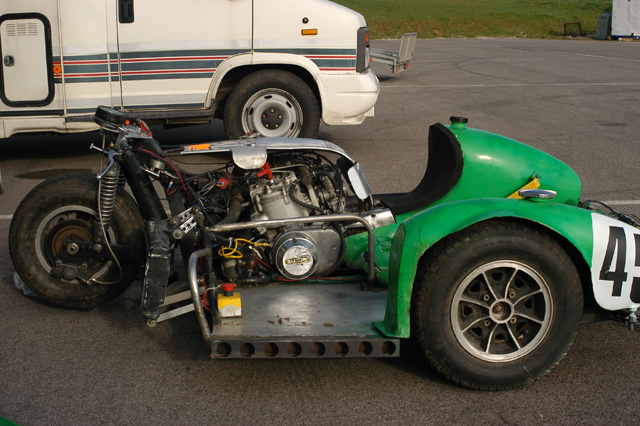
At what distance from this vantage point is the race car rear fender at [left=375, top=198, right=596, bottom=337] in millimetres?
3615

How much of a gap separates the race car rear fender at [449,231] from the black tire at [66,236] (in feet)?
6.09

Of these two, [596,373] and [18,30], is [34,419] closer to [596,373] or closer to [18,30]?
[596,373]

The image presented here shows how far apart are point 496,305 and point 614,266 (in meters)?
0.63

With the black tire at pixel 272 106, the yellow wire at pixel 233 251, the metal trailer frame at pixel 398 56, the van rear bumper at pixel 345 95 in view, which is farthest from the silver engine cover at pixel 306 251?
the metal trailer frame at pixel 398 56

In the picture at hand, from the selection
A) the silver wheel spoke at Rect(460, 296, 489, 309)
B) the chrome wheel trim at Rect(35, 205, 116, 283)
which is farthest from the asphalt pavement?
the silver wheel spoke at Rect(460, 296, 489, 309)

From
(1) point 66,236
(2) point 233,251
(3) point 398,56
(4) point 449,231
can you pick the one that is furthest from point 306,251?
(3) point 398,56

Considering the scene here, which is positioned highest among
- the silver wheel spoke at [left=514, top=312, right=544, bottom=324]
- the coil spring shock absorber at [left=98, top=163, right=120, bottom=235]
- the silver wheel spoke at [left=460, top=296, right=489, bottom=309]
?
the coil spring shock absorber at [left=98, top=163, right=120, bottom=235]

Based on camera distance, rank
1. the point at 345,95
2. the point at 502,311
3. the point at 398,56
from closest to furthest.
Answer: the point at 502,311 → the point at 345,95 → the point at 398,56

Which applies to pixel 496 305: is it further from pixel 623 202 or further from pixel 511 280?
pixel 623 202

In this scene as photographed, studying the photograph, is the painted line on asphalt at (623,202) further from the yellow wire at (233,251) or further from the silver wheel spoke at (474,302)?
the yellow wire at (233,251)

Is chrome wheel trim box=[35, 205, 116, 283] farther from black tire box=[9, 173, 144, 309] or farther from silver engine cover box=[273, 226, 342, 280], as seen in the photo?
silver engine cover box=[273, 226, 342, 280]

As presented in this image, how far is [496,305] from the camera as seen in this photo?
12.1ft

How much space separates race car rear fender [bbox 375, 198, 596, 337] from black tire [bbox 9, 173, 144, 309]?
1855mm

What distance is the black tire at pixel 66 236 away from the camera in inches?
181
